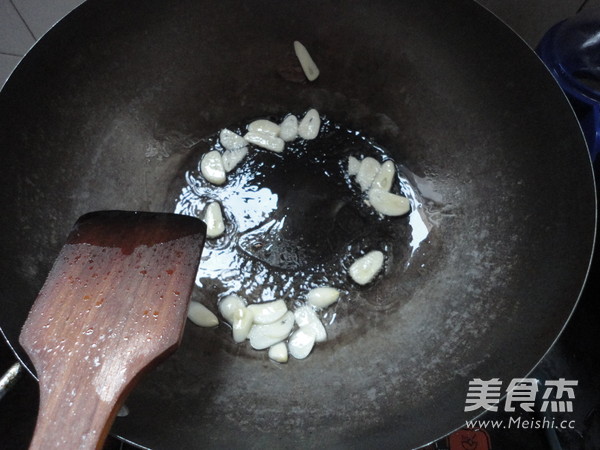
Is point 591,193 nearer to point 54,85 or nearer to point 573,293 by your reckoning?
point 573,293

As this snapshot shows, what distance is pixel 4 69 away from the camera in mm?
842

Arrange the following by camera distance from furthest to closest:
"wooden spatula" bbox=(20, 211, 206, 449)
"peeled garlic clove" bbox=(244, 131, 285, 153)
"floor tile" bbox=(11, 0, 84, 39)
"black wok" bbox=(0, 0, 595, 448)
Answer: "peeled garlic clove" bbox=(244, 131, 285, 153) → "floor tile" bbox=(11, 0, 84, 39) → "black wok" bbox=(0, 0, 595, 448) → "wooden spatula" bbox=(20, 211, 206, 449)

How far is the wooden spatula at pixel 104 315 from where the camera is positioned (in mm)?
456

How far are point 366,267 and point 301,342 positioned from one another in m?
0.16

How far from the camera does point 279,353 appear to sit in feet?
2.35

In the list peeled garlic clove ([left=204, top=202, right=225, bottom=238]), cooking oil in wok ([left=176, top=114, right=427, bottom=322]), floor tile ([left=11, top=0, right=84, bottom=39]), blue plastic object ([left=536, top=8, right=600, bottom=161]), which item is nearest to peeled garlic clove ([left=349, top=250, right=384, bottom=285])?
cooking oil in wok ([left=176, top=114, right=427, bottom=322])

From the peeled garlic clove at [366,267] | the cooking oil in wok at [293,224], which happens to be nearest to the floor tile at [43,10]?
the cooking oil in wok at [293,224]

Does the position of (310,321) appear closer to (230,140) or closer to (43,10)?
(230,140)

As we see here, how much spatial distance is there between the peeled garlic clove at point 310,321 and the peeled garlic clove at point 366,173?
0.23m

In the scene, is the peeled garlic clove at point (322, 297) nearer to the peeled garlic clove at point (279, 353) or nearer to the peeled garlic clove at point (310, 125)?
the peeled garlic clove at point (279, 353)

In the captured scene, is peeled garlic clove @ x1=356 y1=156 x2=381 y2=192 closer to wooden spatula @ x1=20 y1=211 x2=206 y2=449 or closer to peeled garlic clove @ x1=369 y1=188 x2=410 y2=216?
peeled garlic clove @ x1=369 y1=188 x2=410 y2=216

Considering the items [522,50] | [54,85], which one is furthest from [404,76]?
[54,85]

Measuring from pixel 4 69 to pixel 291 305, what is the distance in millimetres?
677

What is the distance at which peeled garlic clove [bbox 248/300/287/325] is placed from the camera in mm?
739
